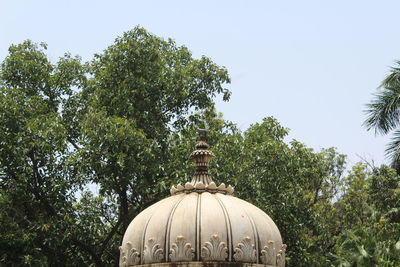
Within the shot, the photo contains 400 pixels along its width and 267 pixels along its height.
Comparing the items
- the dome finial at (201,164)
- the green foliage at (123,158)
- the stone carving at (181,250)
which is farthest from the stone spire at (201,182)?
the green foliage at (123,158)

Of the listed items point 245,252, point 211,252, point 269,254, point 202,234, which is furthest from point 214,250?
point 269,254

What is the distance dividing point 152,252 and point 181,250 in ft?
1.09

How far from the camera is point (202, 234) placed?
673 cm

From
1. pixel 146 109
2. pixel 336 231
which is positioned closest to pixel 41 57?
pixel 146 109

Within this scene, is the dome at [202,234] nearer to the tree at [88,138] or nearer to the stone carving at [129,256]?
the stone carving at [129,256]

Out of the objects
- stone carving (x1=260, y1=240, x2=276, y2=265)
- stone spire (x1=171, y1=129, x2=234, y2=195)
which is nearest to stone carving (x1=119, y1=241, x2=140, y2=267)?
stone spire (x1=171, y1=129, x2=234, y2=195)

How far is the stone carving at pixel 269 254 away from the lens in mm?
6879

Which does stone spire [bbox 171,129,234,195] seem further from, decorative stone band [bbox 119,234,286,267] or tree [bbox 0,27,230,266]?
tree [bbox 0,27,230,266]

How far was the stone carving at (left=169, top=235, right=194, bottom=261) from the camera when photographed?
667 centimetres

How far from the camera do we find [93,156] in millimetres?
16500

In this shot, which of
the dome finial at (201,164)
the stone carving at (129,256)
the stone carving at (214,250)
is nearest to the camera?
the stone carving at (214,250)

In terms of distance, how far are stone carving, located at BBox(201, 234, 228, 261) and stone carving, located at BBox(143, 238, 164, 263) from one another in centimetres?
45

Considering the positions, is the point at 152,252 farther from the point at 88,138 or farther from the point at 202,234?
the point at 88,138

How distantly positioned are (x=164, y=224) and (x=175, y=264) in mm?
444
